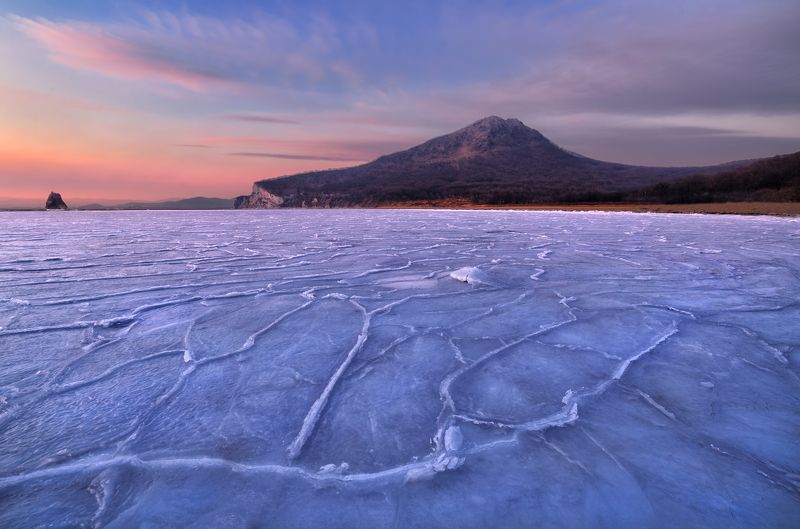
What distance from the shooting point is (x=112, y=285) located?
589cm

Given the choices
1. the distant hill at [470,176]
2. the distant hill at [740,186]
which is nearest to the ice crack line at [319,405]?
the distant hill at [740,186]

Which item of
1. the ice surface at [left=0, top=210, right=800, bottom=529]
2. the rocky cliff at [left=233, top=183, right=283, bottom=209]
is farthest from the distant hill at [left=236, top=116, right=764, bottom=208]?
Result: the ice surface at [left=0, top=210, right=800, bottom=529]

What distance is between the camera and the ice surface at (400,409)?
1.71m

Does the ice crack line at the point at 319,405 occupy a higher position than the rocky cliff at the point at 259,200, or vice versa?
the rocky cliff at the point at 259,200

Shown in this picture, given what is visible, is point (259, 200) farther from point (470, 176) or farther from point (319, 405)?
point (319, 405)

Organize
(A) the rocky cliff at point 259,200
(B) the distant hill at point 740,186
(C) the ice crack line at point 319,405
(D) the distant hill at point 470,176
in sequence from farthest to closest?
1. (A) the rocky cliff at point 259,200
2. (D) the distant hill at point 470,176
3. (B) the distant hill at point 740,186
4. (C) the ice crack line at point 319,405

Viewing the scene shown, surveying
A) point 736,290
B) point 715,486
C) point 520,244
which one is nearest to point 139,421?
point 715,486

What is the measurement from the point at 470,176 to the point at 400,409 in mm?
120591

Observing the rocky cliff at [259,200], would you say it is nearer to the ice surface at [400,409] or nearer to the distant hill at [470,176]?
the distant hill at [470,176]

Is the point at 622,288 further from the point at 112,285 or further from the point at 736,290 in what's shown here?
the point at 112,285

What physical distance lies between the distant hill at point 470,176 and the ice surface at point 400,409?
247 ft

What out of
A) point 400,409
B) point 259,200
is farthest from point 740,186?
point 259,200

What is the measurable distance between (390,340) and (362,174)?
137 metres

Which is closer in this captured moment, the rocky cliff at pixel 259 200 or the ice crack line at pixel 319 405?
the ice crack line at pixel 319 405
